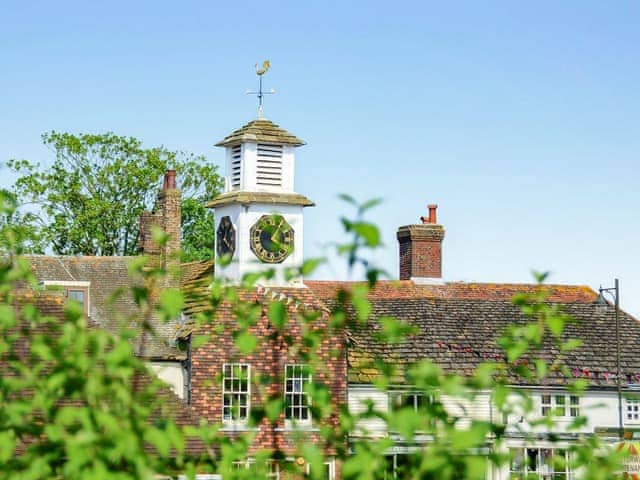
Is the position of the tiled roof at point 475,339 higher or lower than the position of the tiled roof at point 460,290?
lower

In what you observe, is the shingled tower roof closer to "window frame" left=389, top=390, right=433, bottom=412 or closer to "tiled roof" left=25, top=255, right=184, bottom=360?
"tiled roof" left=25, top=255, right=184, bottom=360

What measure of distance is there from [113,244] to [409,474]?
174 feet

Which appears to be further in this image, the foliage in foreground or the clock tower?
the clock tower

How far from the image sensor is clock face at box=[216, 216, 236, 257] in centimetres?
4334

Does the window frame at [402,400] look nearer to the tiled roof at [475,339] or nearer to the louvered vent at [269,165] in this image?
the tiled roof at [475,339]

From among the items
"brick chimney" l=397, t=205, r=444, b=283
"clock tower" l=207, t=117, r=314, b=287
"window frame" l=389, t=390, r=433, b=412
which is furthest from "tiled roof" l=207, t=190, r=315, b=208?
"window frame" l=389, t=390, r=433, b=412

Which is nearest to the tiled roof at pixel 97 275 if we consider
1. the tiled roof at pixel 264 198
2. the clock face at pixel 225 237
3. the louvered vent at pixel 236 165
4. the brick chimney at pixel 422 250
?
the clock face at pixel 225 237

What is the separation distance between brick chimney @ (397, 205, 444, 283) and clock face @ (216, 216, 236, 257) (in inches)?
356

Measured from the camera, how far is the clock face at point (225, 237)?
4334cm

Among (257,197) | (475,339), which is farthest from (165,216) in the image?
(475,339)

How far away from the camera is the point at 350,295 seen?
7.49 meters

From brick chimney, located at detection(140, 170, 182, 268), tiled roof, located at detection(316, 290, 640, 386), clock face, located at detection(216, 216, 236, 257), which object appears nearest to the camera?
tiled roof, located at detection(316, 290, 640, 386)

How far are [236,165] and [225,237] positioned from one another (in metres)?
2.40

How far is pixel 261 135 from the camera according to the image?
4422 centimetres
